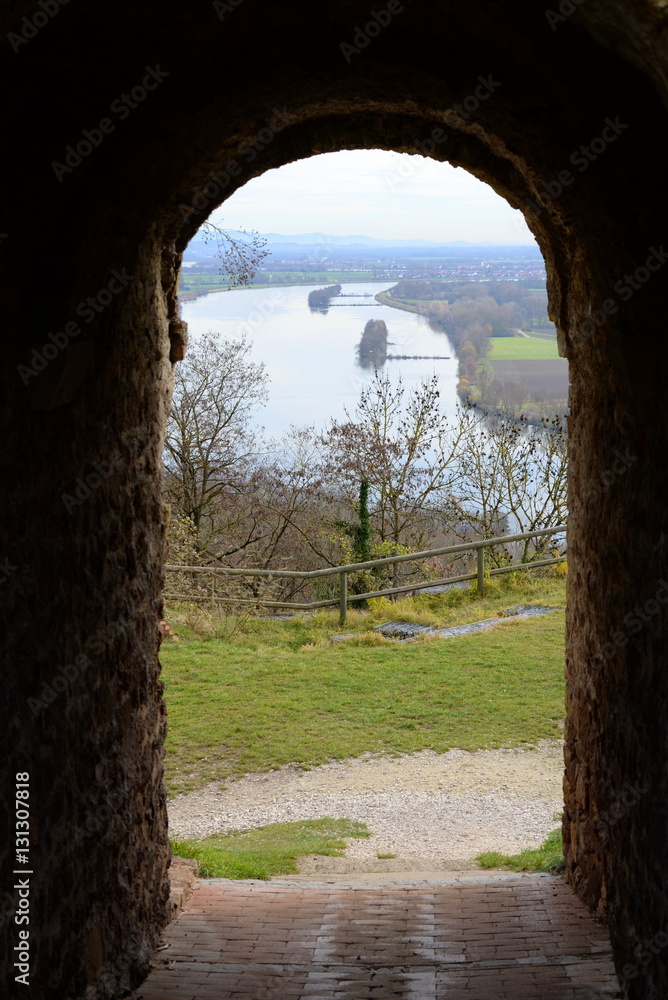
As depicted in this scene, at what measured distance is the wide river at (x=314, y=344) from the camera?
14578mm

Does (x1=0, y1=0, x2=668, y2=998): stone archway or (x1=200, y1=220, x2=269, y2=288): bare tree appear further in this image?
(x1=200, y1=220, x2=269, y2=288): bare tree

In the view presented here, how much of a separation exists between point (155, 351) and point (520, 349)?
42.5 ft

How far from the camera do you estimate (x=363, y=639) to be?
9.91 m

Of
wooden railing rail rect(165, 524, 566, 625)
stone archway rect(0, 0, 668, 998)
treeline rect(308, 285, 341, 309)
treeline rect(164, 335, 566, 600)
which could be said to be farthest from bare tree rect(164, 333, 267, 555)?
stone archway rect(0, 0, 668, 998)

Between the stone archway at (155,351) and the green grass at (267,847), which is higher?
the stone archway at (155,351)

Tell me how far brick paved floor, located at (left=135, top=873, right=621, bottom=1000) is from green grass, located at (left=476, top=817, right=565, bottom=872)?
0.18m

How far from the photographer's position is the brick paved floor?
130 inches

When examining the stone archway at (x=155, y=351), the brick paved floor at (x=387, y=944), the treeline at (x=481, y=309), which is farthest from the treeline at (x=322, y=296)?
the brick paved floor at (x=387, y=944)

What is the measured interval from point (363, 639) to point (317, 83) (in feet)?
24.6

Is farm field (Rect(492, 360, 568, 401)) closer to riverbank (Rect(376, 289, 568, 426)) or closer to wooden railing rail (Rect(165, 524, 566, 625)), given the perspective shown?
riverbank (Rect(376, 289, 568, 426))

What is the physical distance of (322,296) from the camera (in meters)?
20.4

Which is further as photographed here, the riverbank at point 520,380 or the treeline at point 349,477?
the riverbank at point 520,380

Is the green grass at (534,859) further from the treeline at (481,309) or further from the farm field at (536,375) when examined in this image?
the treeline at (481,309)

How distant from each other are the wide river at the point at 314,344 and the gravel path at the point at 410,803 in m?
8.09
